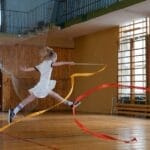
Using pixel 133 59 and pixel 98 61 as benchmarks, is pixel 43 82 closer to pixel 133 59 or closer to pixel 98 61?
pixel 133 59

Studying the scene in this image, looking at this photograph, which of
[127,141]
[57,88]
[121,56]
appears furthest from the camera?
[57,88]

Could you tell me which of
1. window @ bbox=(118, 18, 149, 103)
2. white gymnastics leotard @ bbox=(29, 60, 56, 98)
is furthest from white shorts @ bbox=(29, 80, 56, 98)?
window @ bbox=(118, 18, 149, 103)

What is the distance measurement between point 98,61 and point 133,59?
8.82ft

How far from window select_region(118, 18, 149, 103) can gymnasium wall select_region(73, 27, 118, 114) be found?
18.9 inches

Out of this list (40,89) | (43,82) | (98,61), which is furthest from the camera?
(98,61)

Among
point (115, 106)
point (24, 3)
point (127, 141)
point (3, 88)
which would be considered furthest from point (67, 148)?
point (24, 3)

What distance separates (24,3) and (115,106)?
7658 millimetres

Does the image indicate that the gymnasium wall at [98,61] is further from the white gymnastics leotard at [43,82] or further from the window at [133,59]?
the white gymnastics leotard at [43,82]

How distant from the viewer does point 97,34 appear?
1912 cm

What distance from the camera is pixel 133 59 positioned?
1662cm

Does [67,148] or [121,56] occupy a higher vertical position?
[121,56]

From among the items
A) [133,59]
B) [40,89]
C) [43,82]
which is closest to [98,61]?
[133,59]

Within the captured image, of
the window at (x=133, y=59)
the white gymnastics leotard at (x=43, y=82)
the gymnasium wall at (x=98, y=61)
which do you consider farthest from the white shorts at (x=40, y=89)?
the gymnasium wall at (x=98, y=61)

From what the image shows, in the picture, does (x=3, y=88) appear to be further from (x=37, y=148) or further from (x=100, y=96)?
(x=37, y=148)
